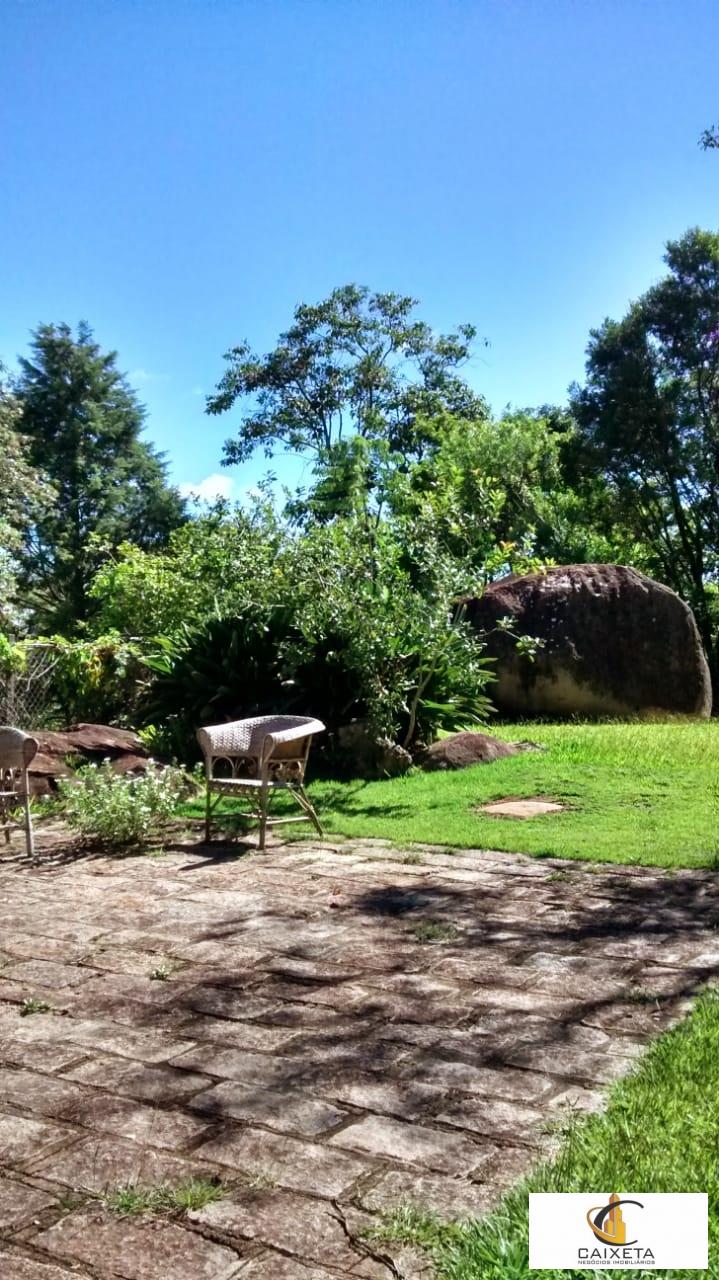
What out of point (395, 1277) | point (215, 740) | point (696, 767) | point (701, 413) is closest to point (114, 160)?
point (215, 740)

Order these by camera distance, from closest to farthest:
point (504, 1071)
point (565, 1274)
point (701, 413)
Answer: point (565, 1274) → point (504, 1071) → point (701, 413)

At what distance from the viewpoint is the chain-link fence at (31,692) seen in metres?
11.8

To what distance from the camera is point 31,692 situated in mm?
12164

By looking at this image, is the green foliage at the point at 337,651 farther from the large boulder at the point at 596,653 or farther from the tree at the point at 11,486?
the tree at the point at 11,486

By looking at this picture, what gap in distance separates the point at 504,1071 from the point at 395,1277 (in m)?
1.10

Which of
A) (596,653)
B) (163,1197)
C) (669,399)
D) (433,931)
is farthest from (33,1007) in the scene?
(669,399)

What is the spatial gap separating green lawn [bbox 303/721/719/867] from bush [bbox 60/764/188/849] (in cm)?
124

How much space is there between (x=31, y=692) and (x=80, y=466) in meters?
21.7

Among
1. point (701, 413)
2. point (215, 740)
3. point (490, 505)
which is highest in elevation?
point (701, 413)

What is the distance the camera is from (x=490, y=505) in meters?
10.3

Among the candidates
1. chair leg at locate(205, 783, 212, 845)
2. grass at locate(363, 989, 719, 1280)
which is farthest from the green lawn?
grass at locate(363, 989, 719, 1280)

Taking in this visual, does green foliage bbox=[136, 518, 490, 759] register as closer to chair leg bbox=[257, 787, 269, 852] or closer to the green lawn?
the green lawn

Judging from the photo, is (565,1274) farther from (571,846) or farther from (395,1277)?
(571,846)

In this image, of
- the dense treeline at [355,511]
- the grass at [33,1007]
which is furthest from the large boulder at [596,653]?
the grass at [33,1007]
